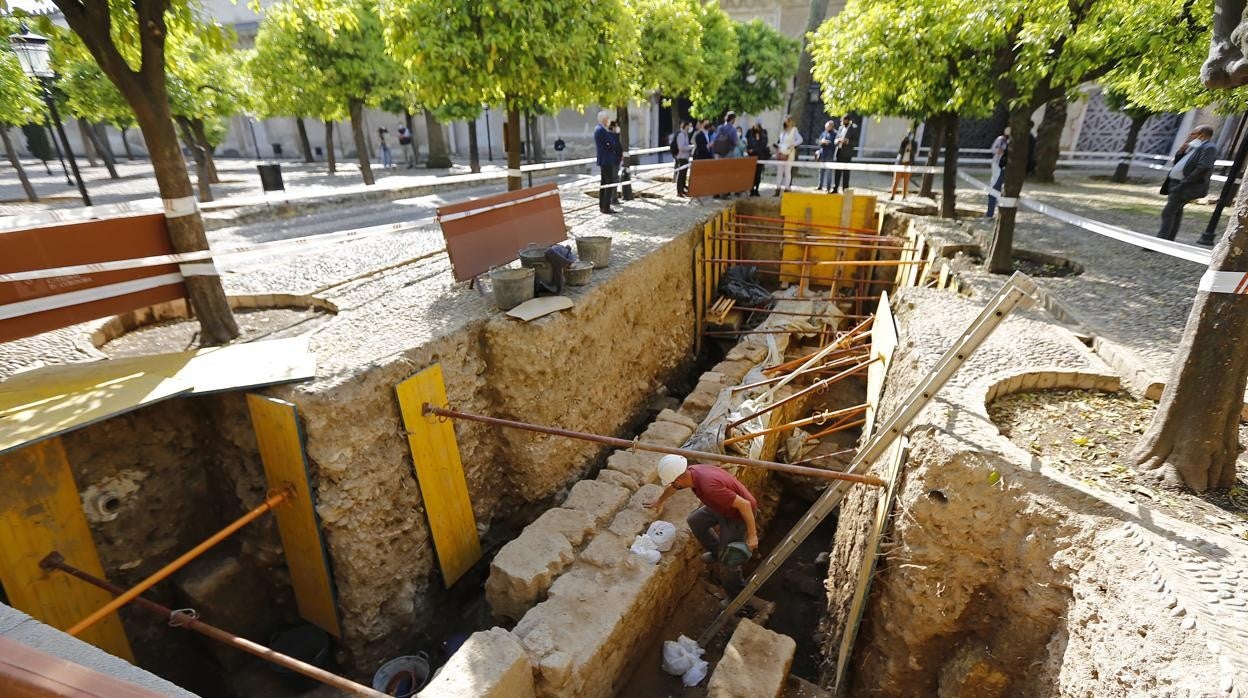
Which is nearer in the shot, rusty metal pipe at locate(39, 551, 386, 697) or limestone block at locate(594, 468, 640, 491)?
rusty metal pipe at locate(39, 551, 386, 697)

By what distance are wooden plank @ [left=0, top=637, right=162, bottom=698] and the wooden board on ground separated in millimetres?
2584

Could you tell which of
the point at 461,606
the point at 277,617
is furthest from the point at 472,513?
the point at 277,617

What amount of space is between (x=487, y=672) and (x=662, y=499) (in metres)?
1.98

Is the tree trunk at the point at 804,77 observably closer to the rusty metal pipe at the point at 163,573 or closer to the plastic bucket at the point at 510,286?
the plastic bucket at the point at 510,286

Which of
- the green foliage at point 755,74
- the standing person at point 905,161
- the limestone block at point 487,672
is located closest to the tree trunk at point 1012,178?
the standing person at point 905,161

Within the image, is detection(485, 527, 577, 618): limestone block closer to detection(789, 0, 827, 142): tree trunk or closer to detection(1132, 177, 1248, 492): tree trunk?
detection(1132, 177, 1248, 492): tree trunk

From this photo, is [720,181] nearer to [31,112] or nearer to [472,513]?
[472,513]

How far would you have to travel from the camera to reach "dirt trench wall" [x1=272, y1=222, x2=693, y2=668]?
410cm

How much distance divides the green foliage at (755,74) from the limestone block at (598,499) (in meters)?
14.6

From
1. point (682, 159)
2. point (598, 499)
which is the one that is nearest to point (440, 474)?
point (598, 499)

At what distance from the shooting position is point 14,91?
1024cm

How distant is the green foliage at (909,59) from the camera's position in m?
7.05

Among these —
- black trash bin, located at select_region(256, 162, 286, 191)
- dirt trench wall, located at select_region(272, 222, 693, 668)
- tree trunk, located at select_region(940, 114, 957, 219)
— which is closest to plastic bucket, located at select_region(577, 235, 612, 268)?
dirt trench wall, located at select_region(272, 222, 693, 668)

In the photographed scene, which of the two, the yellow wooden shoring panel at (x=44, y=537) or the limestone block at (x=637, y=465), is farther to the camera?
the limestone block at (x=637, y=465)
